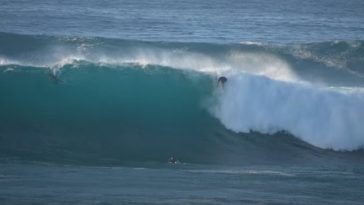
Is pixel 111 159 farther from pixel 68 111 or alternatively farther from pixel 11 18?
pixel 11 18

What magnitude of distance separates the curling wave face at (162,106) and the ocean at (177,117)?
0.13 ft

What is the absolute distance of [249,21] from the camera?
37.1m

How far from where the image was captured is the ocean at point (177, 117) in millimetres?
13398

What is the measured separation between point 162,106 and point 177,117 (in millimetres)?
761

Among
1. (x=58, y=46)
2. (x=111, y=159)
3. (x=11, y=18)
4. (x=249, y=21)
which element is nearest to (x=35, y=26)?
(x=11, y=18)

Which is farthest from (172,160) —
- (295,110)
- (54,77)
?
(54,77)

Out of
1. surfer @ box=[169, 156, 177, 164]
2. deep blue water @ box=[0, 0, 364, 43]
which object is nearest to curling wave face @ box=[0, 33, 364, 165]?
surfer @ box=[169, 156, 177, 164]

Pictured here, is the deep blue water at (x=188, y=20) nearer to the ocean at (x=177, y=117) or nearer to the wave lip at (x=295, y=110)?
the ocean at (x=177, y=117)

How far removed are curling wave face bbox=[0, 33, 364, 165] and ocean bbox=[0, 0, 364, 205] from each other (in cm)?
4

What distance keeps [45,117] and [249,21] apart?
1903 centimetres

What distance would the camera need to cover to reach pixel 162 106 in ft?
68.6

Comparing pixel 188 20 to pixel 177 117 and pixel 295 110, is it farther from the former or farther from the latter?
pixel 177 117

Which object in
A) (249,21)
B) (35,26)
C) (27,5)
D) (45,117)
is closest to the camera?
(45,117)

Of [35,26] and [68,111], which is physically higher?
[35,26]
